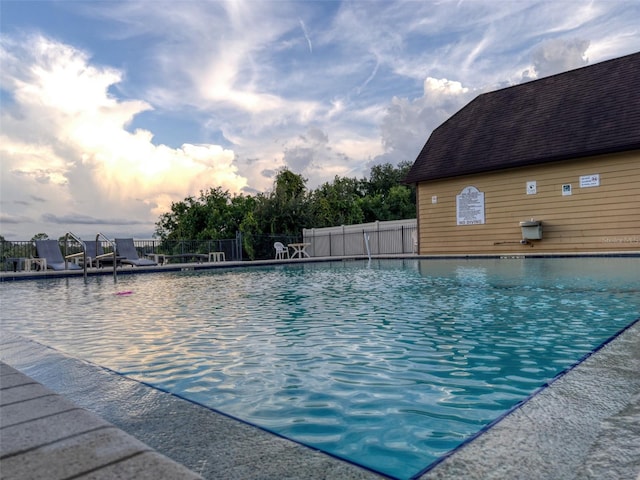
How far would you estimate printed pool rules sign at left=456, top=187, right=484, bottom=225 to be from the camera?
53.3ft

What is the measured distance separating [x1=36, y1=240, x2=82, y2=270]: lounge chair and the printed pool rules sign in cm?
1414

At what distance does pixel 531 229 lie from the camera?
14641mm

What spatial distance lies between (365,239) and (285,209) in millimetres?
4948

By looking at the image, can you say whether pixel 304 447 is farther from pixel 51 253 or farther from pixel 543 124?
pixel 543 124

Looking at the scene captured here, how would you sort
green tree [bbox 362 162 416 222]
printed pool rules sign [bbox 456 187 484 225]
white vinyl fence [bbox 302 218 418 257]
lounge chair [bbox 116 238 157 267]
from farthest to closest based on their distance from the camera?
green tree [bbox 362 162 416 222]
white vinyl fence [bbox 302 218 418 257]
printed pool rules sign [bbox 456 187 484 225]
lounge chair [bbox 116 238 157 267]

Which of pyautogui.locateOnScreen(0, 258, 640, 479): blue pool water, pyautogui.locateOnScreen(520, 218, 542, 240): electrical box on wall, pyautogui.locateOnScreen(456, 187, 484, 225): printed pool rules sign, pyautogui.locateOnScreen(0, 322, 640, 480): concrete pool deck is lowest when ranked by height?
pyautogui.locateOnScreen(0, 258, 640, 479): blue pool water

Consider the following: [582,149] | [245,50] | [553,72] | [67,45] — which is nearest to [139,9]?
[67,45]

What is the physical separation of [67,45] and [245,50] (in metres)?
4.90

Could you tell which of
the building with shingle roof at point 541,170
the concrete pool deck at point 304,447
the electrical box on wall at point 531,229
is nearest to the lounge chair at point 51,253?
the building with shingle roof at point 541,170

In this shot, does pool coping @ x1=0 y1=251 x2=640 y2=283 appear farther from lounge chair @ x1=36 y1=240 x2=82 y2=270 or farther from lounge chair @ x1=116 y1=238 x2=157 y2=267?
lounge chair @ x1=36 y1=240 x2=82 y2=270

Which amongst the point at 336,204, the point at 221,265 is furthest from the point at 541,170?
the point at 336,204

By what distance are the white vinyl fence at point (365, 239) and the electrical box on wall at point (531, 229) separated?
500 cm

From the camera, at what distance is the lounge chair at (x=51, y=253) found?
1425 cm

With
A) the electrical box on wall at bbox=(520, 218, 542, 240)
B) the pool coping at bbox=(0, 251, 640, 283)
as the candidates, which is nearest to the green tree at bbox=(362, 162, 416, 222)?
the pool coping at bbox=(0, 251, 640, 283)
